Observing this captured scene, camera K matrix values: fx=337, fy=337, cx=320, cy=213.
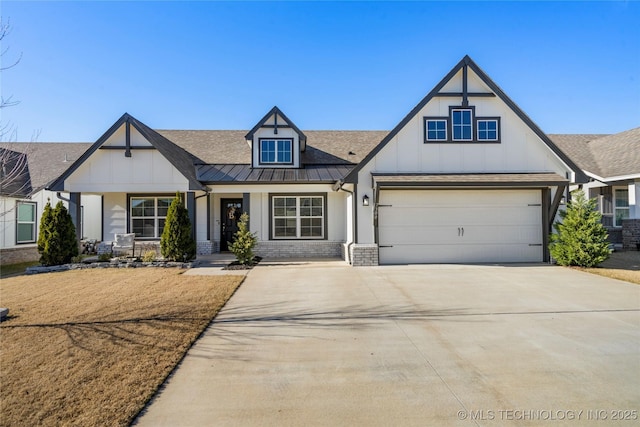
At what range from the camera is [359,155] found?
16.8 metres

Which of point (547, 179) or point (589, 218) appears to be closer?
point (589, 218)

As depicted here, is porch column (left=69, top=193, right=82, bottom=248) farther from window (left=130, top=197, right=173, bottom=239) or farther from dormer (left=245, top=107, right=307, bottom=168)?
dormer (left=245, top=107, right=307, bottom=168)

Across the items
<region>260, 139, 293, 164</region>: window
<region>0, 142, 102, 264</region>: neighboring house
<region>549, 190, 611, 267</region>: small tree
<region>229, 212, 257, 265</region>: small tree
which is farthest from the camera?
<region>260, 139, 293, 164</region>: window

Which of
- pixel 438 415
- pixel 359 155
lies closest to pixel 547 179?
pixel 359 155

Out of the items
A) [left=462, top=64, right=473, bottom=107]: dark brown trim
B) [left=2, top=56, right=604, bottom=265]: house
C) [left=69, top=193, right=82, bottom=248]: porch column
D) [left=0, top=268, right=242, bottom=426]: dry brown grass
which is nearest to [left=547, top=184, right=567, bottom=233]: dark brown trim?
[left=2, top=56, right=604, bottom=265]: house

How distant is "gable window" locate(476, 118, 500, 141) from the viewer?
12.2 metres

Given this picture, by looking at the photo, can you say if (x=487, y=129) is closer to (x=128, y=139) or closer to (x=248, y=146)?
(x=248, y=146)

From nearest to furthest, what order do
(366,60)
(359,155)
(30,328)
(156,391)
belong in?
(156,391)
(30,328)
(366,60)
(359,155)

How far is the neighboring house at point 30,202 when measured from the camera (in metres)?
13.4

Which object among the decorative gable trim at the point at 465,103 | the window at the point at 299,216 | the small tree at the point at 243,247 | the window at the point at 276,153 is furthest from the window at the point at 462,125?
the small tree at the point at 243,247

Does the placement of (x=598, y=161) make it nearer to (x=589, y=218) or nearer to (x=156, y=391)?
(x=589, y=218)

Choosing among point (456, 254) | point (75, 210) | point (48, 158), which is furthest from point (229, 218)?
point (48, 158)

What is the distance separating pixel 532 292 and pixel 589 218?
4900 mm

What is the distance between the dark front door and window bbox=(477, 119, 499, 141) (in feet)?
34.5
